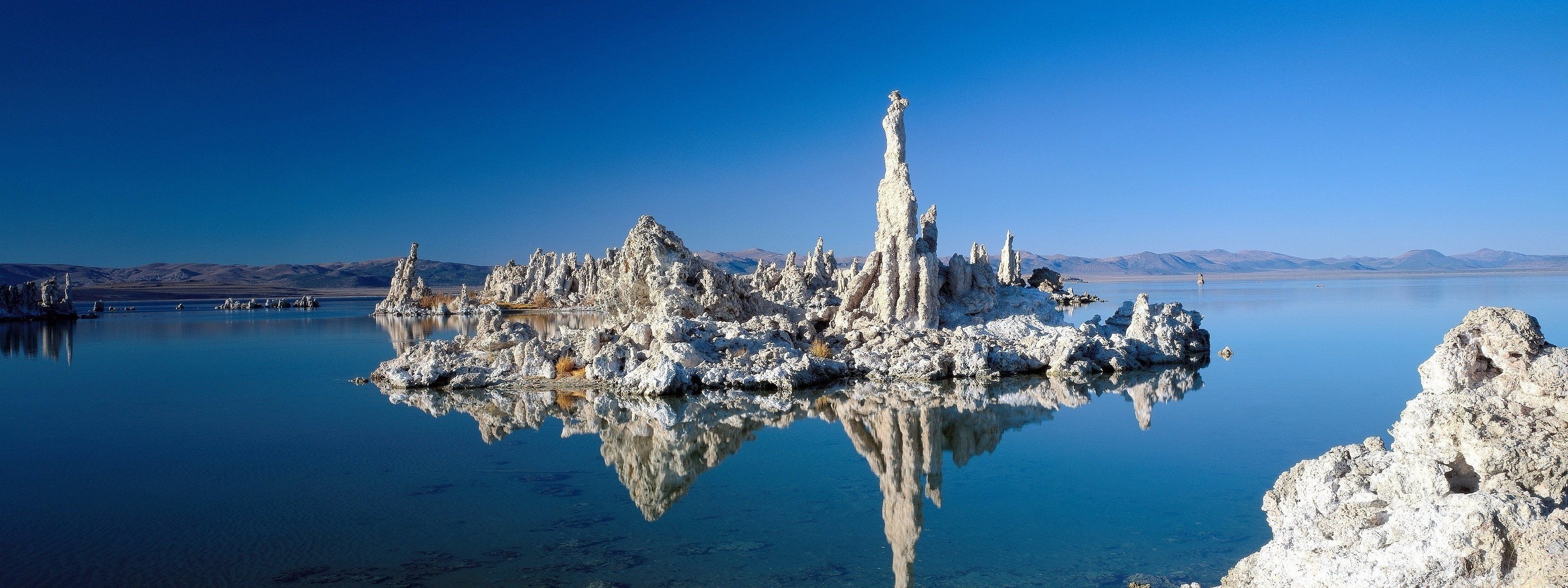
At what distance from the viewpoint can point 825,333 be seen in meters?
19.3

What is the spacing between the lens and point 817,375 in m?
16.6

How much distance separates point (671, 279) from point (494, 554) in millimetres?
12562

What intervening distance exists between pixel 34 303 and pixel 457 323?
83.1 ft

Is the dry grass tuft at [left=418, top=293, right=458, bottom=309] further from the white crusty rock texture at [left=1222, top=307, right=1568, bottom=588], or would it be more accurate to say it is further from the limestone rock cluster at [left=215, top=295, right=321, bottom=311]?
the white crusty rock texture at [left=1222, top=307, right=1568, bottom=588]

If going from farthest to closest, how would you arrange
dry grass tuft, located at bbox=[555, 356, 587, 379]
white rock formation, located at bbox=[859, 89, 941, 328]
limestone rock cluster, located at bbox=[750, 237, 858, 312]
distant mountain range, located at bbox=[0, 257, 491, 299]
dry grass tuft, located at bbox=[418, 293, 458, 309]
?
distant mountain range, located at bbox=[0, 257, 491, 299] < dry grass tuft, located at bbox=[418, 293, 458, 309] < limestone rock cluster, located at bbox=[750, 237, 858, 312] < white rock formation, located at bbox=[859, 89, 941, 328] < dry grass tuft, located at bbox=[555, 356, 587, 379]

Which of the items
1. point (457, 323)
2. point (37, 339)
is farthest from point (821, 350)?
point (37, 339)

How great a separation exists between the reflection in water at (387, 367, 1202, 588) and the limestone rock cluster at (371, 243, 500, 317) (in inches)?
1377

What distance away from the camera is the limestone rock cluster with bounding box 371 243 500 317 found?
163 ft

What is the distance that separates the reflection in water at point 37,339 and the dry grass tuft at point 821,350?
2021 cm

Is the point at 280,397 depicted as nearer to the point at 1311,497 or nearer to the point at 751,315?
the point at 751,315

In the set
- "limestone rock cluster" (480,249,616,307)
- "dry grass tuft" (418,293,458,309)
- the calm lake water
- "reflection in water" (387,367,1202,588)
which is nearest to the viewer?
the calm lake water

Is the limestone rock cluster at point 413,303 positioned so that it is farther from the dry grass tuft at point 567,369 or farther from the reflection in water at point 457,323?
the dry grass tuft at point 567,369

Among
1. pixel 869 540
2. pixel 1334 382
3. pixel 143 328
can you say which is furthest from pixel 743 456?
pixel 143 328

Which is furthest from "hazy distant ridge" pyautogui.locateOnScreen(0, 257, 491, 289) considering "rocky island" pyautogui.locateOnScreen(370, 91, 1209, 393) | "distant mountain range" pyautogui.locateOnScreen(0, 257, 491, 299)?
"rocky island" pyautogui.locateOnScreen(370, 91, 1209, 393)
